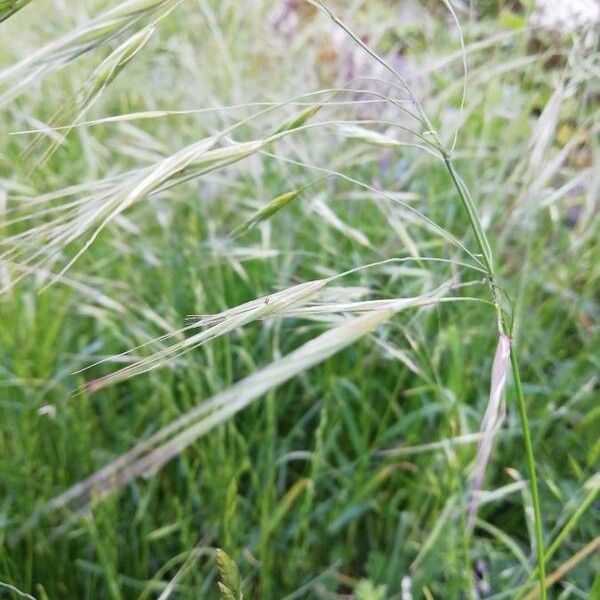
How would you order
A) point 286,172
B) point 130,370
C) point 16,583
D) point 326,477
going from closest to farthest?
point 130,370 < point 16,583 < point 326,477 < point 286,172

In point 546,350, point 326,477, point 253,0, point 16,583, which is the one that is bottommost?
point 546,350

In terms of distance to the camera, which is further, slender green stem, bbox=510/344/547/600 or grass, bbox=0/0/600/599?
grass, bbox=0/0/600/599

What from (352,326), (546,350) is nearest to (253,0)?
(546,350)

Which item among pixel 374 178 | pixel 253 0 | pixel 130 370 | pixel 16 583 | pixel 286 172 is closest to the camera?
pixel 130 370

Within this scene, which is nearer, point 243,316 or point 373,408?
point 243,316

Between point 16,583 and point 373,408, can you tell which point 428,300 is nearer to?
point 16,583

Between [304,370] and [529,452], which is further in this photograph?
[304,370]

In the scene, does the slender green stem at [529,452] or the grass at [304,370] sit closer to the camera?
the slender green stem at [529,452]

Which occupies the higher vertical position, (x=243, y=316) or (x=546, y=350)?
(x=243, y=316)
